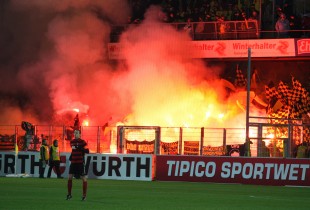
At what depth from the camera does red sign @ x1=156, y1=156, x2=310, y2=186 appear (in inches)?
1079

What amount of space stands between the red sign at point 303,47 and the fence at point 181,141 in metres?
4.63

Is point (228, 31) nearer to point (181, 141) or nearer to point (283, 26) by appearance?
point (283, 26)

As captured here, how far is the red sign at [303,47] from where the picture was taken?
35.8m

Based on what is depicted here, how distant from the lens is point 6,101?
39.6 m

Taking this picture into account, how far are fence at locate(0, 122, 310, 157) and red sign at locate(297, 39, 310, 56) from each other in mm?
4626

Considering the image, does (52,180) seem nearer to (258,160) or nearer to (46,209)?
(258,160)

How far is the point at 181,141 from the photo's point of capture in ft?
96.6

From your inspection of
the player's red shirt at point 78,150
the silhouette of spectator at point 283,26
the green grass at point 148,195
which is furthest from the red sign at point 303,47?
the player's red shirt at point 78,150

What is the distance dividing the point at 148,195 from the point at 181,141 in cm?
833

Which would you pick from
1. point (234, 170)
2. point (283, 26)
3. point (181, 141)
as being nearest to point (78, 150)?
point (234, 170)

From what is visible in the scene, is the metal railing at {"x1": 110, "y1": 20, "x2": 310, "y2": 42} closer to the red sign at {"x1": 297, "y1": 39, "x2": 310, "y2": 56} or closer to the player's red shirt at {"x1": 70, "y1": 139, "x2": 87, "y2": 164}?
the red sign at {"x1": 297, "y1": 39, "x2": 310, "y2": 56}

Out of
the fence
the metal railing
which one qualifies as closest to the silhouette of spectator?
the metal railing

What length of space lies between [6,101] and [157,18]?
8.35 meters

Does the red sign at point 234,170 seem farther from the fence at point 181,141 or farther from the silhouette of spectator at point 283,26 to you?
the silhouette of spectator at point 283,26
